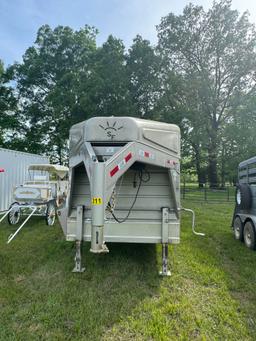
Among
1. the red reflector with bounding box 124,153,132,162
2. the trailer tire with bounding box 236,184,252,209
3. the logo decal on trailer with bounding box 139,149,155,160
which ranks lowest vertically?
the trailer tire with bounding box 236,184,252,209

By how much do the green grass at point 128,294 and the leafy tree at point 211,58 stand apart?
15861mm

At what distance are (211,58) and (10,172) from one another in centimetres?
1828

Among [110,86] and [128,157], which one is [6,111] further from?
[128,157]

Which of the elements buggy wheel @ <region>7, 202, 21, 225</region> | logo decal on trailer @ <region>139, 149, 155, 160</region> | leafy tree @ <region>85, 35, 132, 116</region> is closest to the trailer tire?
logo decal on trailer @ <region>139, 149, 155, 160</region>

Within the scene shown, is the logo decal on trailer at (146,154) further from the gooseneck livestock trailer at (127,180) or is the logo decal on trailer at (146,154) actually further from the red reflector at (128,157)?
the red reflector at (128,157)

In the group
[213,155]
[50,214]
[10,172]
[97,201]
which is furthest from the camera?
[213,155]

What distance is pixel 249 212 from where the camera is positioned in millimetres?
4957

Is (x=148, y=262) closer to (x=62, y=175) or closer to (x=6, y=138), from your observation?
(x=62, y=175)

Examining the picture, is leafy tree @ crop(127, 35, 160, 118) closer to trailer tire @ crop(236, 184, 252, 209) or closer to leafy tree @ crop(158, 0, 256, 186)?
leafy tree @ crop(158, 0, 256, 186)

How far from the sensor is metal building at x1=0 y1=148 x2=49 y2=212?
848 centimetres

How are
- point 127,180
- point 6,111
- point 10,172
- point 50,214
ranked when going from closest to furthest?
point 127,180 → point 50,214 → point 10,172 → point 6,111

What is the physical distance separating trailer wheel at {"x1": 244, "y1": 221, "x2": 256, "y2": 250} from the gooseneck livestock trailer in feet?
6.59

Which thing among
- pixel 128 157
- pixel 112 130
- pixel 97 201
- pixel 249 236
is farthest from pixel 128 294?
pixel 249 236

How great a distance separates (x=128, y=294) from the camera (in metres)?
2.89
